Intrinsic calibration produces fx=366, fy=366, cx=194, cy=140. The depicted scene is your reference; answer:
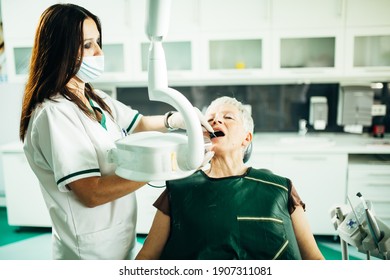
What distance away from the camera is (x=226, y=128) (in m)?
1.33

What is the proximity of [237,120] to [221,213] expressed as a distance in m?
0.34

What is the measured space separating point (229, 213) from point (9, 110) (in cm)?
109

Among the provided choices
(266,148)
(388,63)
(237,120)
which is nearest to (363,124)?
(388,63)

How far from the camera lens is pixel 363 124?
2459 millimetres

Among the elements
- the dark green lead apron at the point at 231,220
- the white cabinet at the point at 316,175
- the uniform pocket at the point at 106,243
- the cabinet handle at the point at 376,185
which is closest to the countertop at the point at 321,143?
the white cabinet at the point at 316,175

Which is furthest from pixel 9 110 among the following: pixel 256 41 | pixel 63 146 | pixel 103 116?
pixel 256 41

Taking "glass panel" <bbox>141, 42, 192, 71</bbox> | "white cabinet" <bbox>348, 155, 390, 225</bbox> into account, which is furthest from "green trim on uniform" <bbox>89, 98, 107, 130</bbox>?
"white cabinet" <bbox>348, 155, 390, 225</bbox>

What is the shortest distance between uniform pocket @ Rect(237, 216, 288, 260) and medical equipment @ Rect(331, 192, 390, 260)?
20 centimetres

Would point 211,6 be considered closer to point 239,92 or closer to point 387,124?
point 239,92

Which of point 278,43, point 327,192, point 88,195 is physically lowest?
point 327,192

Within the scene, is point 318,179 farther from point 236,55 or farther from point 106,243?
point 106,243

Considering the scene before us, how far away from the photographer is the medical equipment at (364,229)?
3.58ft
